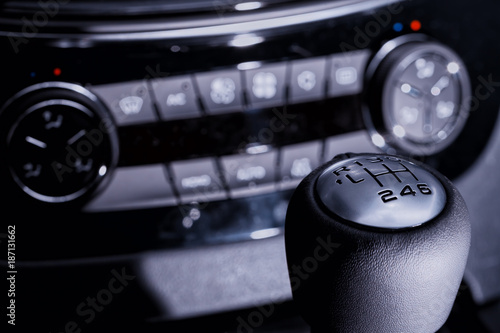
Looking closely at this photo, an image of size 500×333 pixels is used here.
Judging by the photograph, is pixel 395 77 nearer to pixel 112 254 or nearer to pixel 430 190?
pixel 430 190

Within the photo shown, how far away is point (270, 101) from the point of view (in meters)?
0.44

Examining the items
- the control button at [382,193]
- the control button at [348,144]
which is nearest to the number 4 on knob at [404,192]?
the control button at [382,193]

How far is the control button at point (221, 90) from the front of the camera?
1.40 feet

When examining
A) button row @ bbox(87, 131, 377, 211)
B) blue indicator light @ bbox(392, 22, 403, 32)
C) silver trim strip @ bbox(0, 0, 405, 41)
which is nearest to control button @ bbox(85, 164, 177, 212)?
button row @ bbox(87, 131, 377, 211)

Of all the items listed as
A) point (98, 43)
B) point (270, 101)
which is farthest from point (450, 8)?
point (98, 43)

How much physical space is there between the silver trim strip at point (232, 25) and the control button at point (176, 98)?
0.11ft

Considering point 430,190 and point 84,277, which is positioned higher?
point 430,190

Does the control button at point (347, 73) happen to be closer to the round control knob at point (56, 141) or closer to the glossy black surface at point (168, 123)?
the glossy black surface at point (168, 123)

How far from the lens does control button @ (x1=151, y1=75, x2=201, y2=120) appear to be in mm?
421

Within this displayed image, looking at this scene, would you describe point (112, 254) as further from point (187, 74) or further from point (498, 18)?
point (498, 18)

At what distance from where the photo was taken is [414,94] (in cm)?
46

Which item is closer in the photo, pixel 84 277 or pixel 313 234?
pixel 313 234

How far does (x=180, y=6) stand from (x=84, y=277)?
0.23 metres

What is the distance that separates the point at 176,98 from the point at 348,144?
6.0 inches
